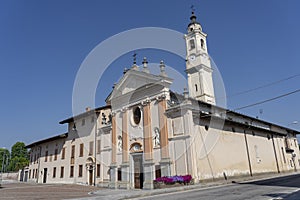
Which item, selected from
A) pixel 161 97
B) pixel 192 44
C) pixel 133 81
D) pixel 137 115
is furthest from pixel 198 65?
pixel 161 97

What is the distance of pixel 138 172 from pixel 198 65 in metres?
20.7

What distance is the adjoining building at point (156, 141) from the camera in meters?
19.5

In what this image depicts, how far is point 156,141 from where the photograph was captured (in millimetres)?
21109

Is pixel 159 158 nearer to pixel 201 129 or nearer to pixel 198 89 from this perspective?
pixel 201 129

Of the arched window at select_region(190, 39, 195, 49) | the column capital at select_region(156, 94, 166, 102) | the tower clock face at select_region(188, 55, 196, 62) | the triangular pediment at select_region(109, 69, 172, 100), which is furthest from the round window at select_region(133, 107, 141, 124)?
the arched window at select_region(190, 39, 195, 49)

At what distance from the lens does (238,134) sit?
982 inches

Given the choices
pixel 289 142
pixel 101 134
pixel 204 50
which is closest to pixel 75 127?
pixel 101 134

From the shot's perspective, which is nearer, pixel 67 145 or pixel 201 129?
pixel 201 129

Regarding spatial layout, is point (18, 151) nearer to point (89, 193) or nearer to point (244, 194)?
point (89, 193)

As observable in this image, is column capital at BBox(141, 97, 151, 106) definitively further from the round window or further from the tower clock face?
the tower clock face

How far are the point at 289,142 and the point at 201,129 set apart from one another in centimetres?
2674

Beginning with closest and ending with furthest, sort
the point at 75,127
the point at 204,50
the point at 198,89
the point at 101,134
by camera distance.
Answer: the point at 101,134, the point at 75,127, the point at 198,89, the point at 204,50

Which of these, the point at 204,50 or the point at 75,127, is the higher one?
the point at 204,50

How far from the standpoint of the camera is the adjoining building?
1950 centimetres
